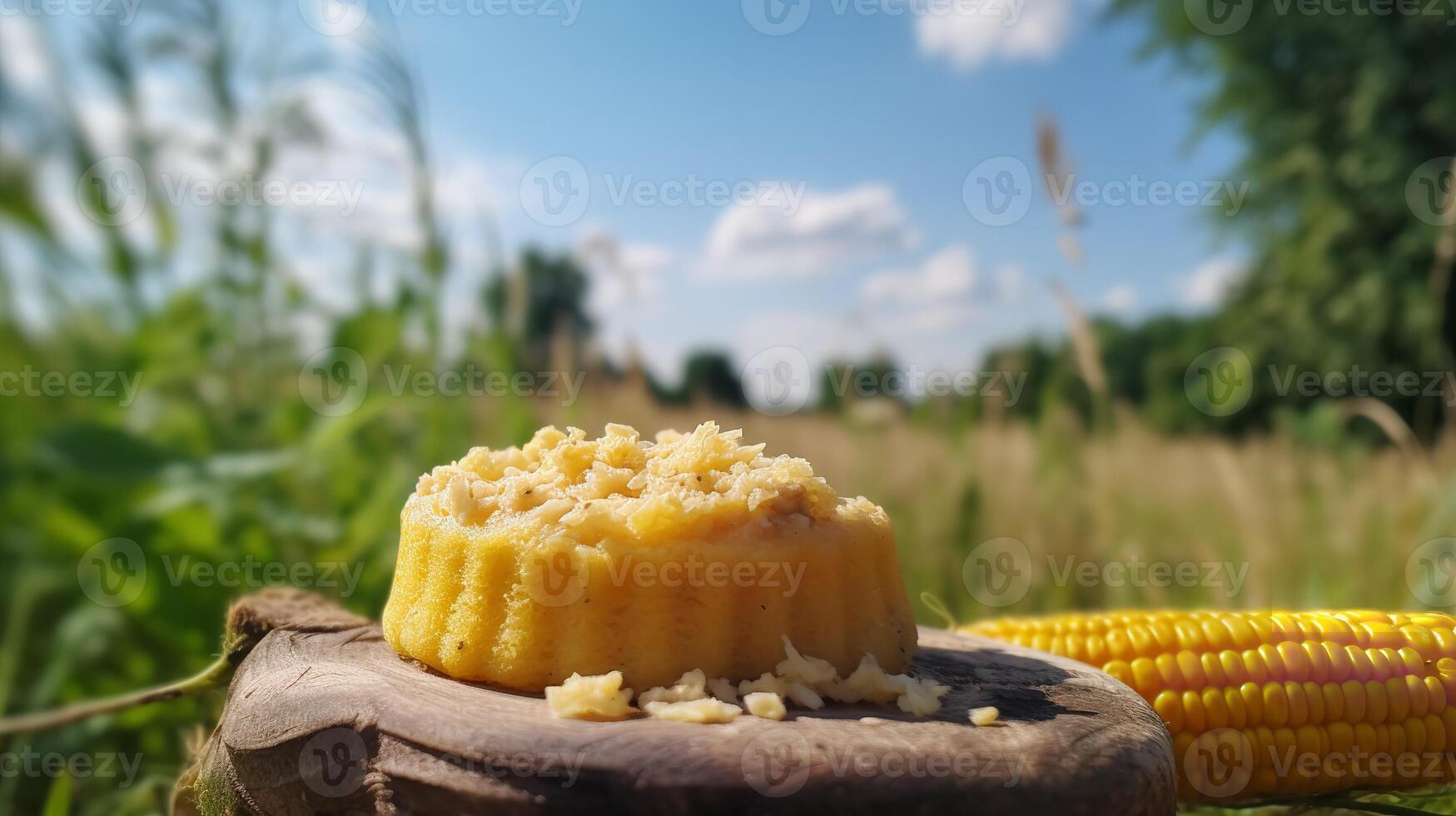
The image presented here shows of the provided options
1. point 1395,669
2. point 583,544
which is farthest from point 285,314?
point 1395,669

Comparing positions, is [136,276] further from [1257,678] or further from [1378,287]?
[1378,287]

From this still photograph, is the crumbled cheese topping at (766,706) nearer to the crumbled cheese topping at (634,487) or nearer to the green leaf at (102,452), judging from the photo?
the crumbled cheese topping at (634,487)

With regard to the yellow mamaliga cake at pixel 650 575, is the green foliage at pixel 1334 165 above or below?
above

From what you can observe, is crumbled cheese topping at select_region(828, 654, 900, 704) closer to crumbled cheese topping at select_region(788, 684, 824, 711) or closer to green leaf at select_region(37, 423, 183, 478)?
crumbled cheese topping at select_region(788, 684, 824, 711)

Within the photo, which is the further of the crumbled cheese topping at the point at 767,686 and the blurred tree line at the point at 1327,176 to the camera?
the blurred tree line at the point at 1327,176

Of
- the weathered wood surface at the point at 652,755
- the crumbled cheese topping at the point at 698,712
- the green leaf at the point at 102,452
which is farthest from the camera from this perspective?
the green leaf at the point at 102,452

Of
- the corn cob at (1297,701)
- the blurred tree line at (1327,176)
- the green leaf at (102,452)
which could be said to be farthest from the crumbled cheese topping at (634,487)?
the blurred tree line at (1327,176)

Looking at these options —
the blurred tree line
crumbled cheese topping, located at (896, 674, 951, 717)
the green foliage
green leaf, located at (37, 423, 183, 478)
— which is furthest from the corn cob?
the green foliage
